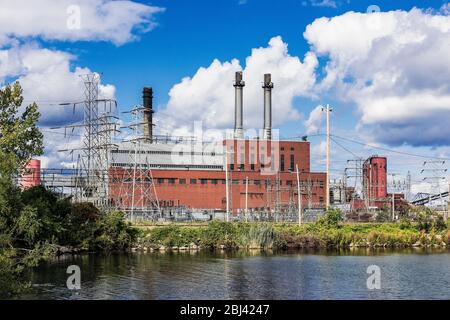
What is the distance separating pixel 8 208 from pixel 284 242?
1313 inches

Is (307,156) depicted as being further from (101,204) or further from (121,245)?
(121,245)

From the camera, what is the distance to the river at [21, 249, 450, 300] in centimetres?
2923

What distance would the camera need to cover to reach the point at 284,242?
56375 mm

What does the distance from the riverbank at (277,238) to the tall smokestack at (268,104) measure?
53.6 meters

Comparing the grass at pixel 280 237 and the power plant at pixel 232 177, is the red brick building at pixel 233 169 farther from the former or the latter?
the grass at pixel 280 237

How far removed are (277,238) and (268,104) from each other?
60775 mm

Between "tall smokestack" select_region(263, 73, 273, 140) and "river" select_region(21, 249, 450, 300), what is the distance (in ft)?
211

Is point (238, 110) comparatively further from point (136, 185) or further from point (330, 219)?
point (330, 219)

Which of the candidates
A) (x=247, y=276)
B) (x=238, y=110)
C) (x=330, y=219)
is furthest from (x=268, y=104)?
(x=247, y=276)

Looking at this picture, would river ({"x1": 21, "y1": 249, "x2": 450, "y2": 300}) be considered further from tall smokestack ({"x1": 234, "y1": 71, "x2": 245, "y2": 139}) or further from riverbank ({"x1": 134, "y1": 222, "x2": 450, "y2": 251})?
tall smokestack ({"x1": 234, "y1": 71, "x2": 245, "y2": 139})

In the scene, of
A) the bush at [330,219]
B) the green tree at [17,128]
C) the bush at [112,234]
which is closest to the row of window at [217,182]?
the bush at [330,219]

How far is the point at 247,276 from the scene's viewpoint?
116 feet

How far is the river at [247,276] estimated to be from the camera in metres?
29.2
